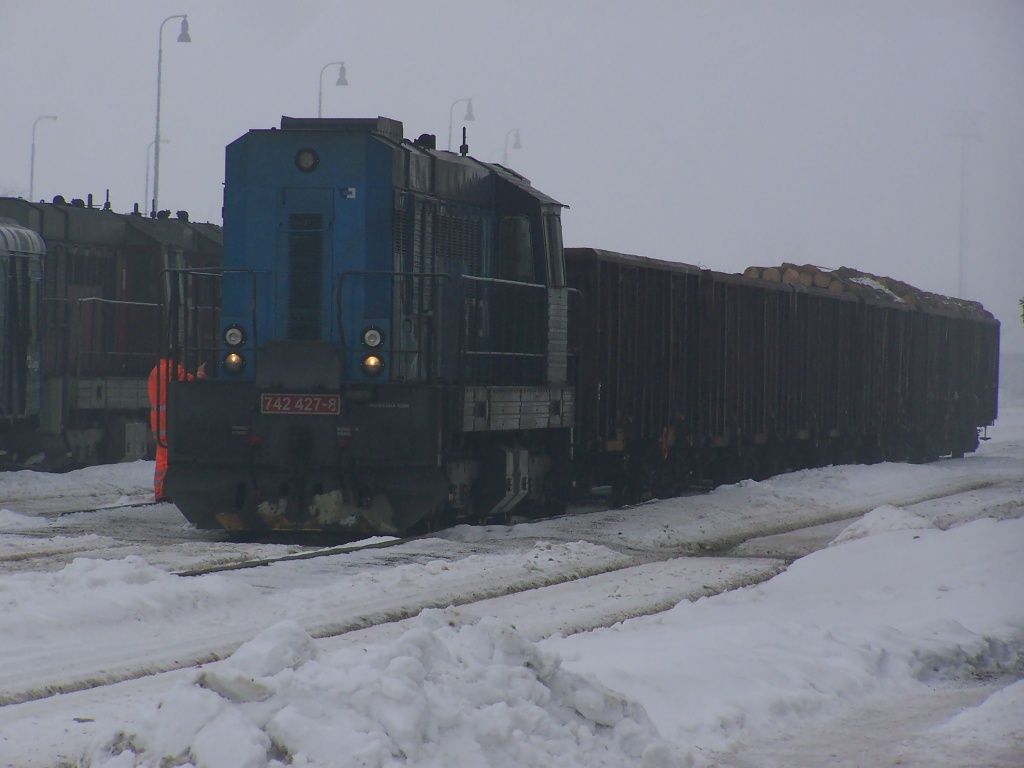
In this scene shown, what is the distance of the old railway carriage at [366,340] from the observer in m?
13.5

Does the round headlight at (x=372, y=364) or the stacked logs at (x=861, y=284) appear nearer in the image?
the round headlight at (x=372, y=364)

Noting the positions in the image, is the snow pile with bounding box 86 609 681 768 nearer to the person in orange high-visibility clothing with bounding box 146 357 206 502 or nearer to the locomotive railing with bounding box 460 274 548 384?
the locomotive railing with bounding box 460 274 548 384

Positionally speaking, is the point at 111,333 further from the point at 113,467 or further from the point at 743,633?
the point at 743,633

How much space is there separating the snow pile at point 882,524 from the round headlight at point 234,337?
19.2ft

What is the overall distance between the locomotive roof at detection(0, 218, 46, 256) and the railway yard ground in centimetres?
534

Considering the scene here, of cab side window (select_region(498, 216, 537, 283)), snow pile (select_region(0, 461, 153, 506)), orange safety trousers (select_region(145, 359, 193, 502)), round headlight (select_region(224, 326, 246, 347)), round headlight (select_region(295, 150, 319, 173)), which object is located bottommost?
snow pile (select_region(0, 461, 153, 506))

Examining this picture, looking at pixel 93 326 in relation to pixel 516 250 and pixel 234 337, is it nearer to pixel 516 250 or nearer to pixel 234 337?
pixel 234 337

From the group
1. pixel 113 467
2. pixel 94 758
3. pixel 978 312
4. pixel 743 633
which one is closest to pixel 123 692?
pixel 94 758

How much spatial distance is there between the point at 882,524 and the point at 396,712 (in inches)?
386

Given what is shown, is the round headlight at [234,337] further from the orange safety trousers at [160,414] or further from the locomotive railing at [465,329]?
the locomotive railing at [465,329]

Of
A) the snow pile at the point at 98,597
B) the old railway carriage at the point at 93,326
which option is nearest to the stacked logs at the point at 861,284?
the old railway carriage at the point at 93,326

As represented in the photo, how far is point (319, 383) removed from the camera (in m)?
13.6

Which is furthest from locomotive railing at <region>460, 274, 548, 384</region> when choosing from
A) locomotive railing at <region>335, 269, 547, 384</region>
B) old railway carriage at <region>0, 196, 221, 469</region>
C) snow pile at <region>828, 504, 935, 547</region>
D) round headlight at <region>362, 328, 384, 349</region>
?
old railway carriage at <region>0, 196, 221, 469</region>

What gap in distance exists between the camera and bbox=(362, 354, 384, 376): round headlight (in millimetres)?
13852
